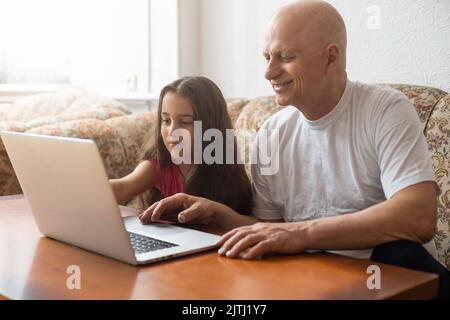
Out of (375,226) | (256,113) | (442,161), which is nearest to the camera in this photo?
(375,226)

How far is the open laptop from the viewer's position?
988 mm

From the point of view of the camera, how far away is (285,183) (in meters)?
1.59

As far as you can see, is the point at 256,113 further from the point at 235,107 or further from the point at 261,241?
the point at 261,241

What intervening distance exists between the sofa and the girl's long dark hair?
0.30m

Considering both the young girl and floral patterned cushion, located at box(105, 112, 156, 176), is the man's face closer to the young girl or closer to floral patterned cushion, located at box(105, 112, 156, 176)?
the young girl

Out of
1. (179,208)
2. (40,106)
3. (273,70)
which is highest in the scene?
(273,70)

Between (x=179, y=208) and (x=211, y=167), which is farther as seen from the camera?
(x=211, y=167)

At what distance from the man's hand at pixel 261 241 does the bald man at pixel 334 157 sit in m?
0.11

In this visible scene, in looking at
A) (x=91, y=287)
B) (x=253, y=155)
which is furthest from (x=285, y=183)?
(x=91, y=287)

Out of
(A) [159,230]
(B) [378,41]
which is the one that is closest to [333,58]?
(A) [159,230]

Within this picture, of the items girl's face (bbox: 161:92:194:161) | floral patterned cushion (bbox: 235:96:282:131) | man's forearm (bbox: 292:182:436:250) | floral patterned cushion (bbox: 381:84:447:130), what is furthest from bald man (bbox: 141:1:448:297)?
floral patterned cushion (bbox: 235:96:282:131)

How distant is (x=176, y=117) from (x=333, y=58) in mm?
458

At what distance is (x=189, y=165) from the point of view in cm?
178

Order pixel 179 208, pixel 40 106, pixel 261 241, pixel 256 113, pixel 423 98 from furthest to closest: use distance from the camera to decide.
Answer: pixel 40 106, pixel 256 113, pixel 423 98, pixel 179 208, pixel 261 241
